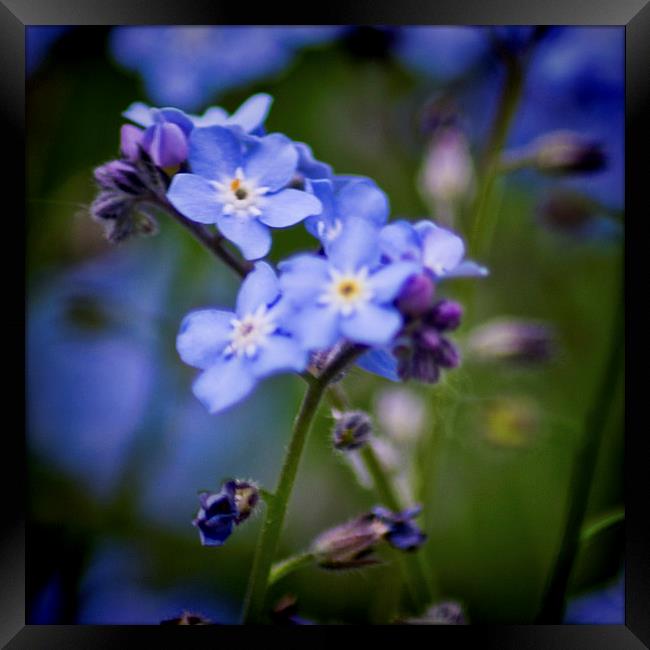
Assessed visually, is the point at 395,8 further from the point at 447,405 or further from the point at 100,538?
the point at 100,538

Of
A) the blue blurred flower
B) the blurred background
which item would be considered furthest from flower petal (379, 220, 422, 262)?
the blue blurred flower

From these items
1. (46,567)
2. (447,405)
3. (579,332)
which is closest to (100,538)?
(46,567)

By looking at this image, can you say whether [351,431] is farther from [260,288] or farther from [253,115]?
[253,115]

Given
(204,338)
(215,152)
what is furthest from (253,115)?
(204,338)

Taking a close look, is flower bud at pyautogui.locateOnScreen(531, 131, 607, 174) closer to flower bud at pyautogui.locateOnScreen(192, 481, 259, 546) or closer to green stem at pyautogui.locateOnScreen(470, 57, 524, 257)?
green stem at pyautogui.locateOnScreen(470, 57, 524, 257)

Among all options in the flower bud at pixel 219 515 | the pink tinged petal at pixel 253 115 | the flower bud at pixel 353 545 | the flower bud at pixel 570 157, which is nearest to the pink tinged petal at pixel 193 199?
the pink tinged petal at pixel 253 115

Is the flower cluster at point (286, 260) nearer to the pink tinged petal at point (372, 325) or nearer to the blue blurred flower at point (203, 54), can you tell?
the pink tinged petal at point (372, 325)
